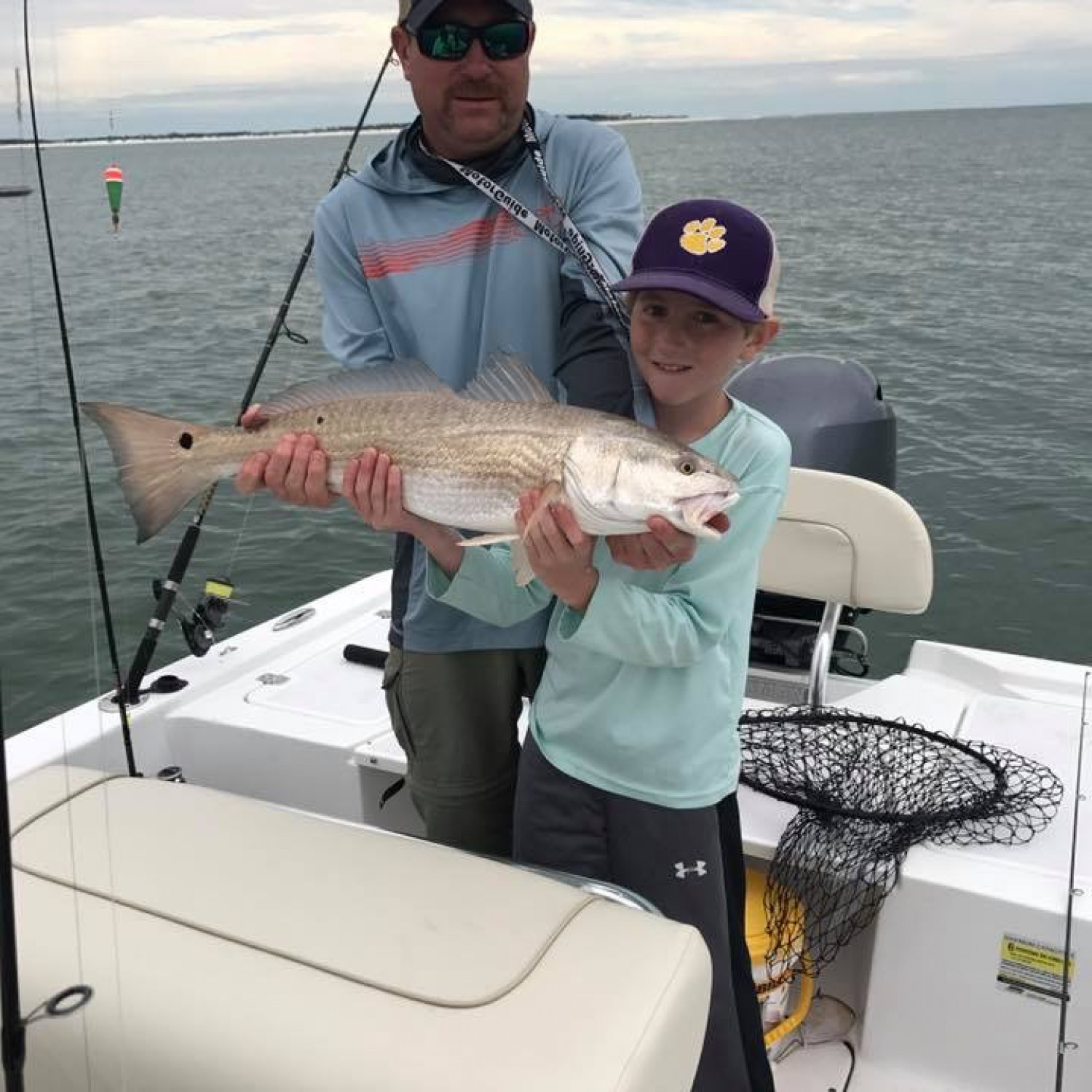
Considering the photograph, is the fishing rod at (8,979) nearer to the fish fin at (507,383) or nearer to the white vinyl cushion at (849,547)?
the fish fin at (507,383)

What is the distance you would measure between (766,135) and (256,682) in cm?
16466

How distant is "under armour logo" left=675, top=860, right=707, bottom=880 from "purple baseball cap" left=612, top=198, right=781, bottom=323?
116 centimetres

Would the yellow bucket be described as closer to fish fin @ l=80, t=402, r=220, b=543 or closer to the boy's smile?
the boy's smile

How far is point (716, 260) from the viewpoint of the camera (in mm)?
2232

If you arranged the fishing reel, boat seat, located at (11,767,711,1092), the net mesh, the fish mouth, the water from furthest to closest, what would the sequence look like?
the water
the fishing reel
the net mesh
the fish mouth
boat seat, located at (11,767,711,1092)

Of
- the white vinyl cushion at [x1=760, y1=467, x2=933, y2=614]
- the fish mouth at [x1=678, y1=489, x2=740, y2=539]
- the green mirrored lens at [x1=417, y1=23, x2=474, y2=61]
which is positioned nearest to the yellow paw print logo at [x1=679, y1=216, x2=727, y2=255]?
the fish mouth at [x1=678, y1=489, x2=740, y2=539]

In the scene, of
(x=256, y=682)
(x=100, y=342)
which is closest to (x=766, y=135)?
(x=100, y=342)

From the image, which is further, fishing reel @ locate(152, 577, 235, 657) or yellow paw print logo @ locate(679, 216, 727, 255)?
fishing reel @ locate(152, 577, 235, 657)

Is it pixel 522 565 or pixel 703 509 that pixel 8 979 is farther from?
pixel 703 509

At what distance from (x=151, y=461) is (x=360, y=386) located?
49 cm

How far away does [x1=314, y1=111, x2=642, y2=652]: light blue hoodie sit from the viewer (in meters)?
2.54

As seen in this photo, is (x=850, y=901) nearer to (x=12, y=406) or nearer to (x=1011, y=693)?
(x=1011, y=693)

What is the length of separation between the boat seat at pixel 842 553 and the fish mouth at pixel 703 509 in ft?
6.47

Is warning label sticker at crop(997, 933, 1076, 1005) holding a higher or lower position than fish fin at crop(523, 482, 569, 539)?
lower
